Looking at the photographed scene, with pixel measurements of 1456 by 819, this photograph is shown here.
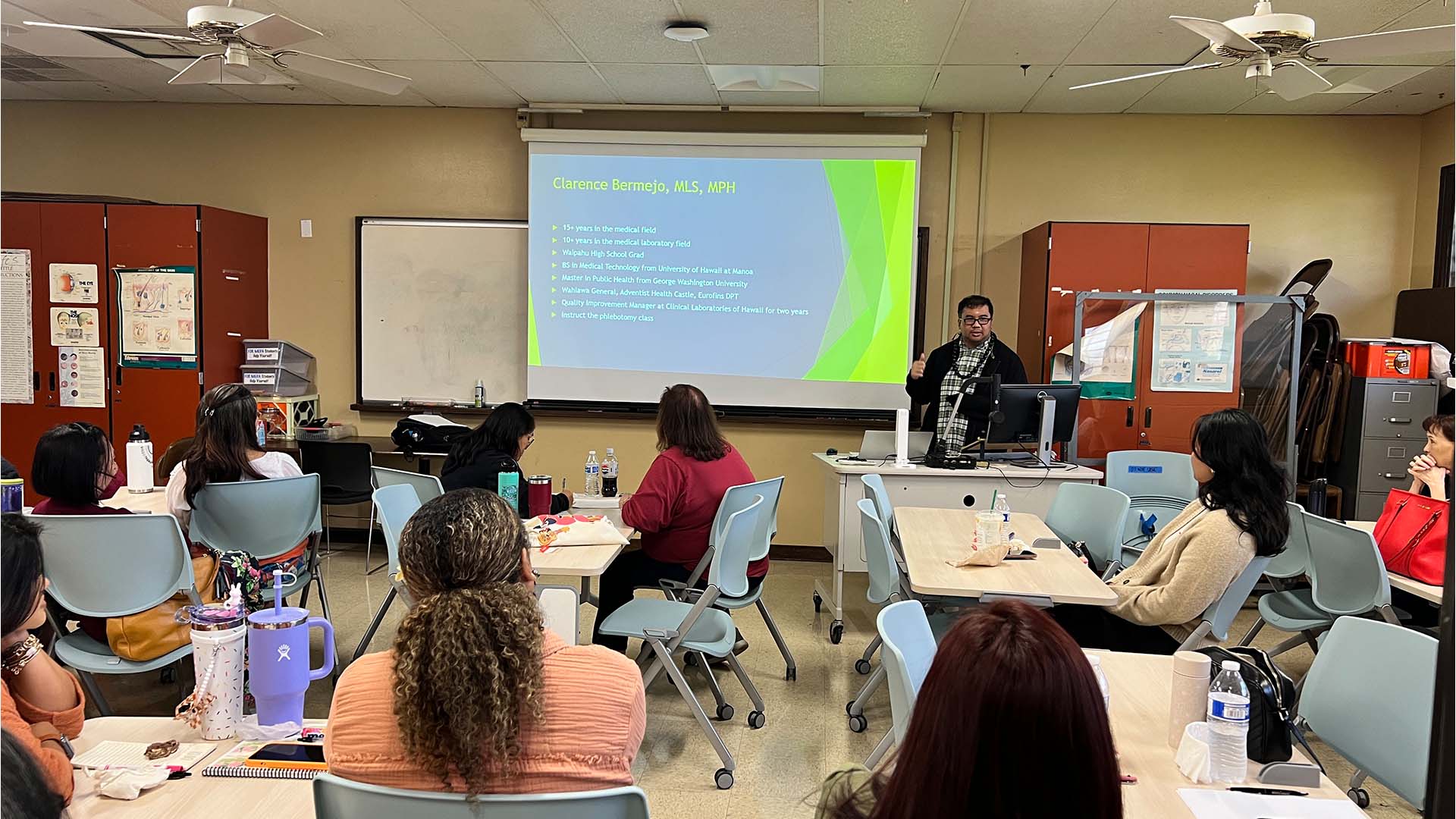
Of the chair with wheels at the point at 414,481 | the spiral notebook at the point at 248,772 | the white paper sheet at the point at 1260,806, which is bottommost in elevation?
the spiral notebook at the point at 248,772

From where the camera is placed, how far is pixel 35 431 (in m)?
5.72

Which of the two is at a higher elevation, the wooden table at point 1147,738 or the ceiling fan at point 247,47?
the ceiling fan at point 247,47

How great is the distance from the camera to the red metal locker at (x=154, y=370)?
5.61 meters

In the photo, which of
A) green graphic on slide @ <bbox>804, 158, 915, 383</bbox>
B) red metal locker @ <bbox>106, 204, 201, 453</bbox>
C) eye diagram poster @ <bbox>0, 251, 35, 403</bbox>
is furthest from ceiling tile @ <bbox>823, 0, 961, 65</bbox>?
eye diagram poster @ <bbox>0, 251, 35, 403</bbox>

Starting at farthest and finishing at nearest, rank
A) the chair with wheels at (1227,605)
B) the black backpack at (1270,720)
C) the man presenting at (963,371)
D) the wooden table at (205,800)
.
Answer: the man presenting at (963,371), the chair with wheels at (1227,605), the black backpack at (1270,720), the wooden table at (205,800)

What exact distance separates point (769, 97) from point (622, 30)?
1395 mm

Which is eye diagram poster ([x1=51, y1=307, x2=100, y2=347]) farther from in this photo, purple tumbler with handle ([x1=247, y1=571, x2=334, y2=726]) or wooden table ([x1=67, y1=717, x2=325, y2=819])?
wooden table ([x1=67, y1=717, x2=325, y2=819])

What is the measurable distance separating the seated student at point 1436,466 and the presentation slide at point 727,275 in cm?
286

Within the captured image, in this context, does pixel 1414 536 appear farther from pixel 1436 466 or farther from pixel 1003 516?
pixel 1003 516

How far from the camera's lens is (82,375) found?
5.68 metres

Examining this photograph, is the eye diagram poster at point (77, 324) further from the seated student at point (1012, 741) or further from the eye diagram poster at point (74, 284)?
the seated student at point (1012, 741)

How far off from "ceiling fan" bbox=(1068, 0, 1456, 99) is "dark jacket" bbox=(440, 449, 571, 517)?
9.43 feet

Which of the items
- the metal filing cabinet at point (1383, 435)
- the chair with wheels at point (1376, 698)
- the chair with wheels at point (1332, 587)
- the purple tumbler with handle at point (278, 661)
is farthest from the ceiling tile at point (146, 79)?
the metal filing cabinet at point (1383, 435)

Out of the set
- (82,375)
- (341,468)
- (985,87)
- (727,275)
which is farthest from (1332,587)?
(82,375)
